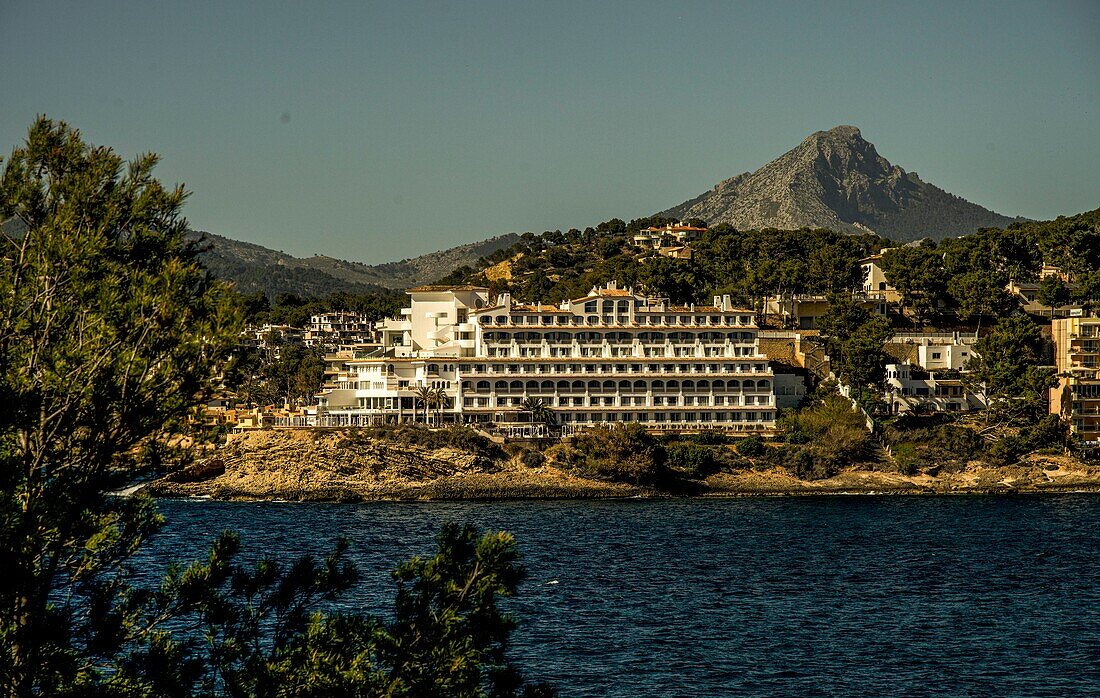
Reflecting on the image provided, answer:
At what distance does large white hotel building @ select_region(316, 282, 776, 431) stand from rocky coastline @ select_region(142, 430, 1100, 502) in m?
5.93

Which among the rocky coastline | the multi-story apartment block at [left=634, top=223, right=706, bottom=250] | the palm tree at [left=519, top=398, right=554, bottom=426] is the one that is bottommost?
the rocky coastline

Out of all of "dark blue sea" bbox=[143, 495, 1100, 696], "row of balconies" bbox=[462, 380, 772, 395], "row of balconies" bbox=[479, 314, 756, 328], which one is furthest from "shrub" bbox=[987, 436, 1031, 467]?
"row of balconies" bbox=[479, 314, 756, 328]

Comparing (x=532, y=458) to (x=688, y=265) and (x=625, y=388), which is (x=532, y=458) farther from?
(x=688, y=265)

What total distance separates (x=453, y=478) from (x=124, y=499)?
62.8 m

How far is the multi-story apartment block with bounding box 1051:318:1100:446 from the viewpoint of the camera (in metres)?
93.1

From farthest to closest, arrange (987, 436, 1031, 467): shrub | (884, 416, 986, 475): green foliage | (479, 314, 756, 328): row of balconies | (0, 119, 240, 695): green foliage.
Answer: (479, 314, 756, 328): row of balconies
(987, 436, 1031, 467): shrub
(884, 416, 986, 475): green foliage
(0, 119, 240, 695): green foliage

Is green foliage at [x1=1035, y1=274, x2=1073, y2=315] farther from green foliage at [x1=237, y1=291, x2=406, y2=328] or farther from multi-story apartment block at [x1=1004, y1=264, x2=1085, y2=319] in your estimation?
green foliage at [x1=237, y1=291, x2=406, y2=328]

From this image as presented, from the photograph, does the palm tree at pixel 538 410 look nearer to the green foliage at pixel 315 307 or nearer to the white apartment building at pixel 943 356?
the white apartment building at pixel 943 356

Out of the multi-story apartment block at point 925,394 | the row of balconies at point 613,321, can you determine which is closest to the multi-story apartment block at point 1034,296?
the multi-story apartment block at point 925,394

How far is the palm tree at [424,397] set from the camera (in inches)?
3643

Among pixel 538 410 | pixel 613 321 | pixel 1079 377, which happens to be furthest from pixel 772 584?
pixel 1079 377

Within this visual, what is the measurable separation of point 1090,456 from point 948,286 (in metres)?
30.3

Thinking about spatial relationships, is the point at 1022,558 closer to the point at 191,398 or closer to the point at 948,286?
the point at 191,398

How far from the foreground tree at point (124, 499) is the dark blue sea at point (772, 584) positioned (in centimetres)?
1758
